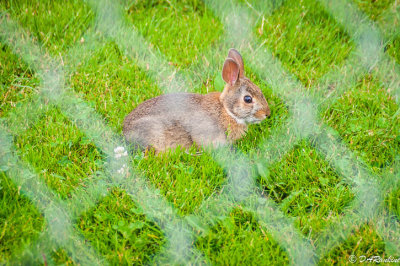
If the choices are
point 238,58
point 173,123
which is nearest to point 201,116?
point 173,123

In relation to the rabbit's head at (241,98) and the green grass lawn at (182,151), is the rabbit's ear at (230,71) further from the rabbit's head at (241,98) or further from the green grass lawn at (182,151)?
the green grass lawn at (182,151)

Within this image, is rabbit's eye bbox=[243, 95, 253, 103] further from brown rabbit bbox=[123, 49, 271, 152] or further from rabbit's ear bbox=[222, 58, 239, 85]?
rabbit's ear bbox=[222, 58, 239, 85]

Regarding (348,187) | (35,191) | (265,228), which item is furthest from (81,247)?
(348,187)

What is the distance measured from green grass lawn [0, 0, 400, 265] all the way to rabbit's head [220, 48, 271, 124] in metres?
0.14

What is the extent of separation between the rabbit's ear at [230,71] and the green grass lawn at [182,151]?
14.1 inches

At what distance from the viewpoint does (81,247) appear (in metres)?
2.14

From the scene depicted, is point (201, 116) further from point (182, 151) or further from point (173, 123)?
point (182, 151)

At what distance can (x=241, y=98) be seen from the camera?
3.14 meters

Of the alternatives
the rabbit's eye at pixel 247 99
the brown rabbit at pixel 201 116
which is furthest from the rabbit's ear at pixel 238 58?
the rabbit's eye at pixel 247 99

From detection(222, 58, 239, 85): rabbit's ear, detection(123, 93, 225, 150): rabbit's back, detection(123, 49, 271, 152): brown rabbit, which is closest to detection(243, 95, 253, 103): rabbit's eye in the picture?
detection(123, 49, 271, 152): brown rabbit

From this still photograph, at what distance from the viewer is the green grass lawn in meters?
2.22

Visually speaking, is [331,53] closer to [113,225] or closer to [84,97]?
[84,97]

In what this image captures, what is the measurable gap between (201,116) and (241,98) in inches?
14.2

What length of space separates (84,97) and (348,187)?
2123 millimetres
